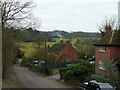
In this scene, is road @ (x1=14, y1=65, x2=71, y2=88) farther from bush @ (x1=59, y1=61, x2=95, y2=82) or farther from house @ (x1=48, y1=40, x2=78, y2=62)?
house @ (x1=48, y1=40, x2=78, y2=62)

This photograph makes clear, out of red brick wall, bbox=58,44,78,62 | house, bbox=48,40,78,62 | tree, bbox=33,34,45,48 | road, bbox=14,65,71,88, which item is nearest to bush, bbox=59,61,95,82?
road, bbox=14,65,71,88

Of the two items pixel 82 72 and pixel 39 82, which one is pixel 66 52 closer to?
pixel 39 82

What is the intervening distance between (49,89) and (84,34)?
173 ft

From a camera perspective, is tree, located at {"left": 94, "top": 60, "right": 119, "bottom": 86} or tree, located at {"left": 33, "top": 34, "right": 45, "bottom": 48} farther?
tree, located at {"left": 33, "top": 34, "right": 45, "bottom": 48}

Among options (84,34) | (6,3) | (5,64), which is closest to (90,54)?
(84,34)

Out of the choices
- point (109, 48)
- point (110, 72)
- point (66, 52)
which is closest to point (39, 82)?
point (109, 48)

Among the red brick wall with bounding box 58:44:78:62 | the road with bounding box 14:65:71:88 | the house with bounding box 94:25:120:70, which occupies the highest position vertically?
the house with bounding box 94:25:120:70

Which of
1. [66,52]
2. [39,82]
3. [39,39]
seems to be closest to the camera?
[39,82]

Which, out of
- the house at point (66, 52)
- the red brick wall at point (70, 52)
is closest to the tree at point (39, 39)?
the house at point (66, 52)

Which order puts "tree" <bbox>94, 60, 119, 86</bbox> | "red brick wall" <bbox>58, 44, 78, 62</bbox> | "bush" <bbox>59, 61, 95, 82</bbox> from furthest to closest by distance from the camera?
"red brick wall" <bbox>58, 44, 78, 62</bbox> < "bush" <bbox>59, 61, 95, 82</bbox> < "tree" <bbox>94, 60, 119, 86</bbox>

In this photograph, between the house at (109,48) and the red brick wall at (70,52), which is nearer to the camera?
the house at (109,48)

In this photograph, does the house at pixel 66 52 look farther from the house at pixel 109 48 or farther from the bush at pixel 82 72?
the bush at pixel 82 72

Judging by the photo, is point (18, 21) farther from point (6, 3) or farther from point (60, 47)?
point (60, 47)

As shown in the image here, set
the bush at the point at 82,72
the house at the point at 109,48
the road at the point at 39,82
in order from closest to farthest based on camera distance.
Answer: the road at the point at 39,82 → the bush at the point at 82,72 → the house at the point at 109,48
